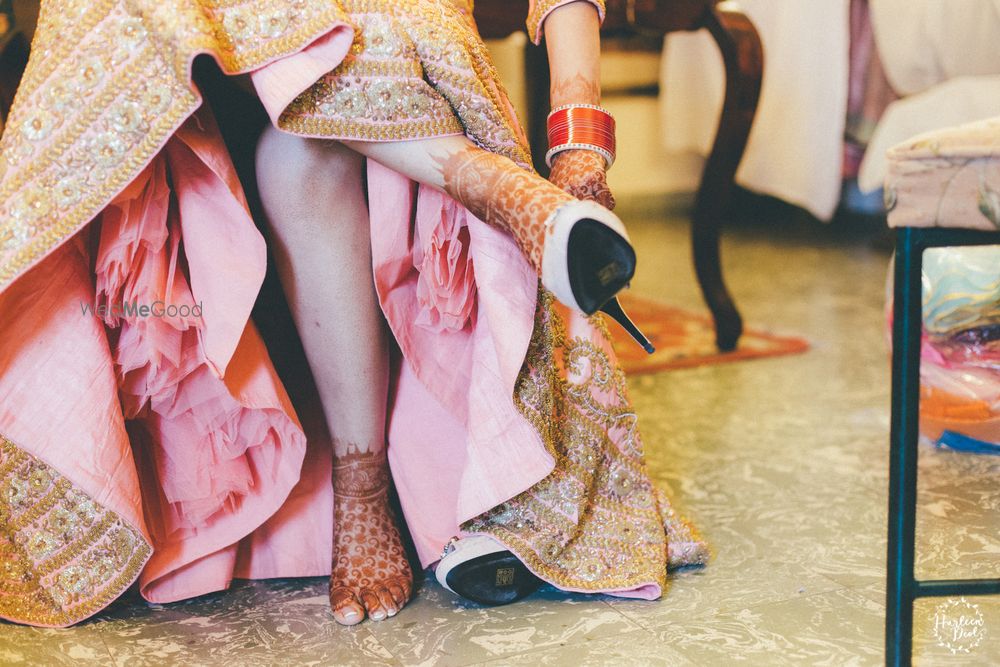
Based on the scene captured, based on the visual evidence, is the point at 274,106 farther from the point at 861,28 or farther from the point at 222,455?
the point at 861,28

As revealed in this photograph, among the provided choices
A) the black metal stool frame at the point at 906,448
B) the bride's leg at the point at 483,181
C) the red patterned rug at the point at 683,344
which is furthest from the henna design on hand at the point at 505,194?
the red patterned rug at the point at 683,344

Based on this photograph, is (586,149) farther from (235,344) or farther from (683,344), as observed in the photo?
(683,344)

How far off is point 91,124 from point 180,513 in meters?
0.37

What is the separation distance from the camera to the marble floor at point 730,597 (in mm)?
830

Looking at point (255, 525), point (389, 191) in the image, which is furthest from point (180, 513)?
point (389, 191)

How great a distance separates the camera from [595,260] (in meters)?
0.73

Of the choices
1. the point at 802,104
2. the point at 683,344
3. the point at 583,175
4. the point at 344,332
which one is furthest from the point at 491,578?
the point at 802,104

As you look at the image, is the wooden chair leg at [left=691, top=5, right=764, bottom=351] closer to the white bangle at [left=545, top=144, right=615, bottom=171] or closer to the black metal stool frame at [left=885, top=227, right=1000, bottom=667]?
the white bangle at [left=545, top=144, right=615, bottom=171]

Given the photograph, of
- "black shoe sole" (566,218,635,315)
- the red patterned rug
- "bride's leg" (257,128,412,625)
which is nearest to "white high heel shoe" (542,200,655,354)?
"black shoe sole" (566,218,635,315)

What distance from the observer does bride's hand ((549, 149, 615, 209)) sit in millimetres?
892

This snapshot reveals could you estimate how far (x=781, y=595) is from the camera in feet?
3.02

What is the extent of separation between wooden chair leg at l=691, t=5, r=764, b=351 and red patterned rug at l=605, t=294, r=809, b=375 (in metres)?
0.05

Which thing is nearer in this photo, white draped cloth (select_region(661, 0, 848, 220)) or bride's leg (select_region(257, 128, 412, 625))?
bride's leg (select_region(257, 128, 412, 625))

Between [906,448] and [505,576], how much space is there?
1.22ft
